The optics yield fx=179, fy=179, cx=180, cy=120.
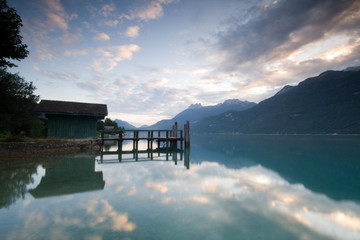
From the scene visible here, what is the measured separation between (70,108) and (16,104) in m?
5.52

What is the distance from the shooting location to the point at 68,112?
22.4 m

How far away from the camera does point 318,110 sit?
143m

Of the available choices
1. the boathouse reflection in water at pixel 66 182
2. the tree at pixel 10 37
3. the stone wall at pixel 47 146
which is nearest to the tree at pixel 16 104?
the stone wall at pixel 47 146

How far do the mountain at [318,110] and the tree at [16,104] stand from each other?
14567 cm

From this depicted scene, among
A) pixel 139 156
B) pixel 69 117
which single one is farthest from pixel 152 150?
pixel 69 117

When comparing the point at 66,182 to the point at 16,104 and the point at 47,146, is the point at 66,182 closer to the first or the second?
the point at 47,146

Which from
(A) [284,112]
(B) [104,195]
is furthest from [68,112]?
(A) [284,112]

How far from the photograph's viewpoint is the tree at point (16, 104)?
17000 millimetres

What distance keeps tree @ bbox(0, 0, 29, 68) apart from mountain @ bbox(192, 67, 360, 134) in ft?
484

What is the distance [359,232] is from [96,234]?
696cm

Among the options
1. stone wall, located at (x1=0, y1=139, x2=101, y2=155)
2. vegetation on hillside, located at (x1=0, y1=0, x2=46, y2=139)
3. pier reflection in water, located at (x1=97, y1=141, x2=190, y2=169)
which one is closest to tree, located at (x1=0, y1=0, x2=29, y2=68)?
vegetation on hillside, located at (x1=0, y1=0, x2=46, y2=139)

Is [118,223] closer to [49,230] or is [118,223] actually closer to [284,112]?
[49,230]

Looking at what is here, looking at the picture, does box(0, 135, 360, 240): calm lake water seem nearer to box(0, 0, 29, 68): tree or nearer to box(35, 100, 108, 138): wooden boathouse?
box(0, 0, 29, 68): tree

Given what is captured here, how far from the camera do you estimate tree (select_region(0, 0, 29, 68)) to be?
12086 millimetres
